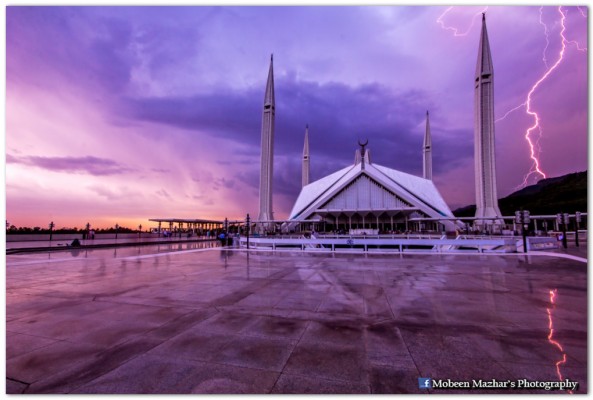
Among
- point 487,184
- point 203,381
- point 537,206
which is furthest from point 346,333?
point 537,206

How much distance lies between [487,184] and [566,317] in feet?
167

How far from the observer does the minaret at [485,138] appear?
4725 cm

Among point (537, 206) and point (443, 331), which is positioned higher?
point (537, 206)

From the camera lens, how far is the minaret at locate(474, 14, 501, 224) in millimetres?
47250

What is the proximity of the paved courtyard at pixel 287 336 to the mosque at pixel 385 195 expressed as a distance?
35598 mm

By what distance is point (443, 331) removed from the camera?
3982 millimetres

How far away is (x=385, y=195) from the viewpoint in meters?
55.2

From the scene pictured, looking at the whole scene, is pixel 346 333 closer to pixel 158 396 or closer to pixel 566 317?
pixel 158 396

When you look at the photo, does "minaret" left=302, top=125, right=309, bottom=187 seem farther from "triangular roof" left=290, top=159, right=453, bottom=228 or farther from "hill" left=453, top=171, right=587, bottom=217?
"hill" left=453, top=171, right=587, bottom=217

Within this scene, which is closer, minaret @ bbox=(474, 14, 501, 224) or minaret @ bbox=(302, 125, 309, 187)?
minaret @ bbox=(474, 14, 501, 224)

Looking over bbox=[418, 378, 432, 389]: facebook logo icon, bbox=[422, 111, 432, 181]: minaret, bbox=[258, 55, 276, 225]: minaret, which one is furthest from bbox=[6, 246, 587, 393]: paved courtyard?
bbox=[422, 111, 432, 181]: minaret

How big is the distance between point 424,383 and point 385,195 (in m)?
54.9

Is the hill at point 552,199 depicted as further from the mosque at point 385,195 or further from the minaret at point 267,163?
the minaret at point 267,163

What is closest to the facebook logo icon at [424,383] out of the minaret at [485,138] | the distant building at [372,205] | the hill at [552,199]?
the distant building at [372,205]
